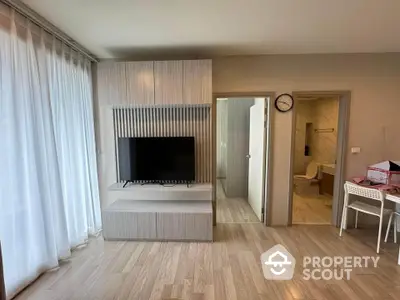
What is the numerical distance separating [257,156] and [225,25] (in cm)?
223

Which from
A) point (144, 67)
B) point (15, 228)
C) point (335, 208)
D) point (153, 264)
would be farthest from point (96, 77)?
point (335, 208)

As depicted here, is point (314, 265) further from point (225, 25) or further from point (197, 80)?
point (225, 25)

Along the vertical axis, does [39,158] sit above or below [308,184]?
Answer: above

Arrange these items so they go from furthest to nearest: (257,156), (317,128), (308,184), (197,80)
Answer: (317,128) < (308,184) < (257,156) < (197,80)

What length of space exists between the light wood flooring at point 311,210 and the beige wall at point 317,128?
112 cm

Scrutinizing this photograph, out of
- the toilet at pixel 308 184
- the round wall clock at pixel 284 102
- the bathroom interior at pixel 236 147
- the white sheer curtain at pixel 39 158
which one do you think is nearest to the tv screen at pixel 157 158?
the white sheer curtain at pixel 39 158

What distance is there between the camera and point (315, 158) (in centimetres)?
604

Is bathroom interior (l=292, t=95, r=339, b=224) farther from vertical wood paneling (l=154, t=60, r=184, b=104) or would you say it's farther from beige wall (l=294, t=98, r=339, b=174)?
vertical wood paneling (l=154, t=60, r=184, b=104)

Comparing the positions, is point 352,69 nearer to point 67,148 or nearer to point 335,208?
point 335,208

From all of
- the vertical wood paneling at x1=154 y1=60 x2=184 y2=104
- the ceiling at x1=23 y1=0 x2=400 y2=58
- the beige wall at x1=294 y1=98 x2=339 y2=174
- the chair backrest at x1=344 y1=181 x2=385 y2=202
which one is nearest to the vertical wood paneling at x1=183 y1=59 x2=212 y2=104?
the vertical wood paneling at x1=154 y1=60 x2=184 y2=104

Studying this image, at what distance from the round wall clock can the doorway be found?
0.55 feet

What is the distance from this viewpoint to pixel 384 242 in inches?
122

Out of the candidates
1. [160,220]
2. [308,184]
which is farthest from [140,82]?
[308,184]

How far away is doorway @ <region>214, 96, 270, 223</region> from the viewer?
12.2 ft
